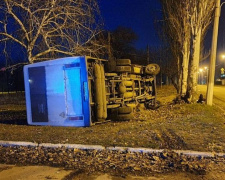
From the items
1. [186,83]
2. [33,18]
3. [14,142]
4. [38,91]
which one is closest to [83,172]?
[14,142]

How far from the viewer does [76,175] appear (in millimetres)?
4059

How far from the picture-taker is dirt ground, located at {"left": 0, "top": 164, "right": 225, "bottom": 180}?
→ 152 inches

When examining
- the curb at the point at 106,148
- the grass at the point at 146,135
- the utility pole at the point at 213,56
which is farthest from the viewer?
the utility pole at the point at 213,56

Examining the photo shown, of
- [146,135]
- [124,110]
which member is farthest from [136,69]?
[146,135]

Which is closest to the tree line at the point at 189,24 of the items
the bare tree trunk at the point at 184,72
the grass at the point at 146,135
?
the bare tree trunk at the point at 184,72

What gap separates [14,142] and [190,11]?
34.8 feet

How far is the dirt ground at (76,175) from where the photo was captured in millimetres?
3863

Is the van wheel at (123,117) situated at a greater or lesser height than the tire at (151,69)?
lesser

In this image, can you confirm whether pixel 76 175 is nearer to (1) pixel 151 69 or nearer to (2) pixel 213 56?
(1) pixel 151 69

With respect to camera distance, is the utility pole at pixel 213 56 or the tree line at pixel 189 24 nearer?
the utility pole at pixel 213 56

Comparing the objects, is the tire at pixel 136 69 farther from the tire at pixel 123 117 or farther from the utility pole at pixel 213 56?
the utility pole at pixel 213 56

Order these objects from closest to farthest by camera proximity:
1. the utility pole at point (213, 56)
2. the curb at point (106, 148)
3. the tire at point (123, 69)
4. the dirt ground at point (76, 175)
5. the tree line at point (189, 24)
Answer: the dirt ground at point (76, 175) → the curb at point (106, 148) → the tire at point (123, 69) → the utility pole at point (213, 56) → the tree line at point (189, 24)

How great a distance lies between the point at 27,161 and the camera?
4902mm

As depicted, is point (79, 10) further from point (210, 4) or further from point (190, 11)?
point (210, 4)
